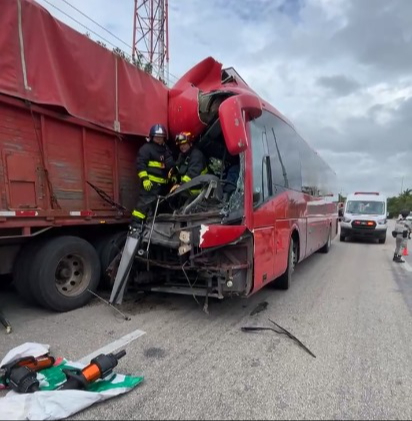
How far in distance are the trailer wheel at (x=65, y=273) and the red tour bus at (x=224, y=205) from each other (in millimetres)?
654

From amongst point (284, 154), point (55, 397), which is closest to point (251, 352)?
point (55, 397)

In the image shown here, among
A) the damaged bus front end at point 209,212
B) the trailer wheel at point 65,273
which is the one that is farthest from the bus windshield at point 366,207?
the trailer wheel at point 65,273

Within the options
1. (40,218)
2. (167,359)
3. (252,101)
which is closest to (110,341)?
(167,359)

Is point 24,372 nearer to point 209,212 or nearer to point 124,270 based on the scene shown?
point 124,270

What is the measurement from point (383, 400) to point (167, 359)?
6.30 feet

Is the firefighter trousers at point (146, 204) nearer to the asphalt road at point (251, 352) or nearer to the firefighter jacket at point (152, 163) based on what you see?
the firefighter jacket at point (152, 163)

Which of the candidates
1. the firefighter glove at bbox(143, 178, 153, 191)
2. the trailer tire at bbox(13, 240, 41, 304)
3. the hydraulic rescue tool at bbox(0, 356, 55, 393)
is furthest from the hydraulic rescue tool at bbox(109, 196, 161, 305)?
the hydraulic rescue tool at bbox(0, 356, 55, 393)

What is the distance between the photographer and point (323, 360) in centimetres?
354

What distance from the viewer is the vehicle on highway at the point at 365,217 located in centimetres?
1572

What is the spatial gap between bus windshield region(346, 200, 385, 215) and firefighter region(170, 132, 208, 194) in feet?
44.2

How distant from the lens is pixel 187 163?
17.1 ft

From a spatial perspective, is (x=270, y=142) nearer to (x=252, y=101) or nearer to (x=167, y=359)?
(x=252, y=101)

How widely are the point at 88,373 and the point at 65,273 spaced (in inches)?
90.1

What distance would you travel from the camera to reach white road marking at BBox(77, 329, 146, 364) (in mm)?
3463
